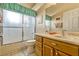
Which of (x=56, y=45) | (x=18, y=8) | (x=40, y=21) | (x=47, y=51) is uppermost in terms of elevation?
(x=18, y=8)

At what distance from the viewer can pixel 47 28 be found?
164 centimetres

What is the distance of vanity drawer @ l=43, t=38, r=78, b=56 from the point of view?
3.92 feet

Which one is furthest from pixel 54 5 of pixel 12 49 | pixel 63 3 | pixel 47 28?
pixel 12 49

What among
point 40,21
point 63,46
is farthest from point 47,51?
point 40,21

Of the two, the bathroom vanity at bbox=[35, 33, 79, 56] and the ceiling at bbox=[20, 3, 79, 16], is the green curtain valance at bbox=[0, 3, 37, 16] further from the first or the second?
the bathroom vanity at bbox=[35, 33, 79, 56]

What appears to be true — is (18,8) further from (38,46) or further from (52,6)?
(38,46)

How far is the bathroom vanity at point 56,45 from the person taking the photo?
1.21 meters

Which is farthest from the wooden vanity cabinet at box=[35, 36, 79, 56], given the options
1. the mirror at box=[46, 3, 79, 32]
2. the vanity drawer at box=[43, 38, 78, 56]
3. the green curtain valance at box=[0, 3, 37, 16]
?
the green curtain valance at box=[0, 3, 37, 16]

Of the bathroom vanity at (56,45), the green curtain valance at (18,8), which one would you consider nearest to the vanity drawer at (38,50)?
the bathroom vanity at (56,45)

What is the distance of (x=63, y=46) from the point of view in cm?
136

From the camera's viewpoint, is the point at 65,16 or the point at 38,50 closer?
the point at 65,16

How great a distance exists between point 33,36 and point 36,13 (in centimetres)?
37

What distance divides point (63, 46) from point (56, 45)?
15 centimetres

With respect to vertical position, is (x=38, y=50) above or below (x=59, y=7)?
below
